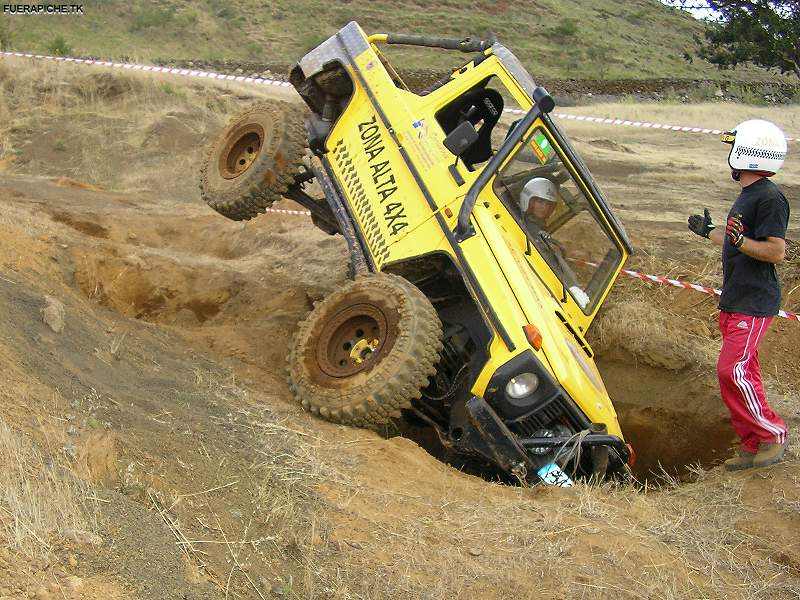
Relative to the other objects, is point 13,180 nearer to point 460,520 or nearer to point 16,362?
point 16,362

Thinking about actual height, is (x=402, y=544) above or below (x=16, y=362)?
below

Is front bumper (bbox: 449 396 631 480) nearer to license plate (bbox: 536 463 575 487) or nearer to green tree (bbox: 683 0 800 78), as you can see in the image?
license plate (bbox: 536 463 575 487)

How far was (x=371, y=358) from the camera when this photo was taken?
5.93 meters

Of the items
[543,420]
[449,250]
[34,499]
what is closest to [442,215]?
[449,250]

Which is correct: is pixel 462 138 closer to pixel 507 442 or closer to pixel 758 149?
pixel 758 149

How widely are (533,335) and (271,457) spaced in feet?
6.17

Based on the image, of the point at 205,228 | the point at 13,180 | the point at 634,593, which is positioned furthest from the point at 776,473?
the point at 13,180

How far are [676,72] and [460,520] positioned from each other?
41.3 metres

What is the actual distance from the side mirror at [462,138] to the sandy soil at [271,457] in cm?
199

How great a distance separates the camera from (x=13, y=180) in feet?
35.6

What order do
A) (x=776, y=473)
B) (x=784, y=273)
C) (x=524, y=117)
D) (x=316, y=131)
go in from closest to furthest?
(x=776, y=473)
(x=524, y=117)
(x=316, y=131)
(x=784, y=273)

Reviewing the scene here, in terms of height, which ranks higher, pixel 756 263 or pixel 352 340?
pixel 756 263

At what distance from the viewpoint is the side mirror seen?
20.5 feet

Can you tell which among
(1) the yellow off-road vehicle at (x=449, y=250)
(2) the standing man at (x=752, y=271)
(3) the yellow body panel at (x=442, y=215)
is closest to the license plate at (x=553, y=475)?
(1) the yellow off-road vehicle at (x=449, y=250)
